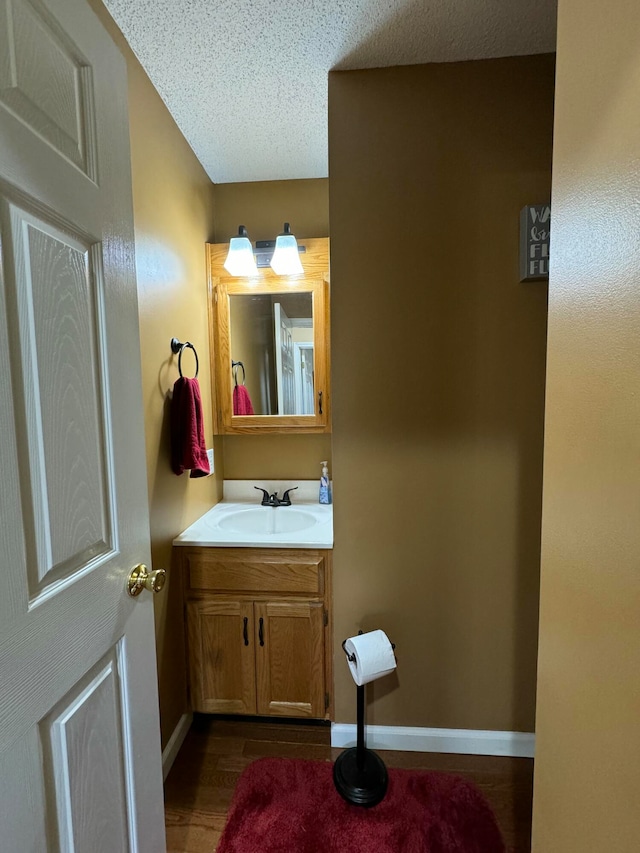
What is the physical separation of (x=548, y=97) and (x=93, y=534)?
1.87 m

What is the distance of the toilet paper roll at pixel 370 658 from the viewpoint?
1.26 meters

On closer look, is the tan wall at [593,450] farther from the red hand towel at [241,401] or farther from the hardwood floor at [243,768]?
the red hand towel at [241,401]

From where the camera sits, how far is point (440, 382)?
141 cm

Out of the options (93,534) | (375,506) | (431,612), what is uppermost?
(93,534)

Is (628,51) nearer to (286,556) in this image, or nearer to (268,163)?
(286,556)

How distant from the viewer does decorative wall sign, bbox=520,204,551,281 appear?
1.29 meters

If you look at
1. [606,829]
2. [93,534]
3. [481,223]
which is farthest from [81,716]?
[481,223]

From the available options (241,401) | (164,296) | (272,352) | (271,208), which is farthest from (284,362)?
(271,208)

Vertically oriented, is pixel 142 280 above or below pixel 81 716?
above

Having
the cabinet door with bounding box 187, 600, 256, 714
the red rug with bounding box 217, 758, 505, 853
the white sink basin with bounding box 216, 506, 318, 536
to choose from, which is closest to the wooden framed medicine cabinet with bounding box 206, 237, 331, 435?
the white sink basin with bounding box 216, 506, 318, 536

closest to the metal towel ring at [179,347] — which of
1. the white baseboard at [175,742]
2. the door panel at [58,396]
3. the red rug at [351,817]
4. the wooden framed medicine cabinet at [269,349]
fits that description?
the wooden framed medicine cabinet at [269,349]

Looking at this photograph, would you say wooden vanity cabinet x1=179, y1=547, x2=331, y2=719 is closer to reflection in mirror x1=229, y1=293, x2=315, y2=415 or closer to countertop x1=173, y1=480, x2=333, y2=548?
countertop x1=173, y1=480, x2=333, y2=548

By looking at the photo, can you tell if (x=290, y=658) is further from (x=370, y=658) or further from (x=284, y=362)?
(x=284, y=362)

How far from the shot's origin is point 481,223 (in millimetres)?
1353
